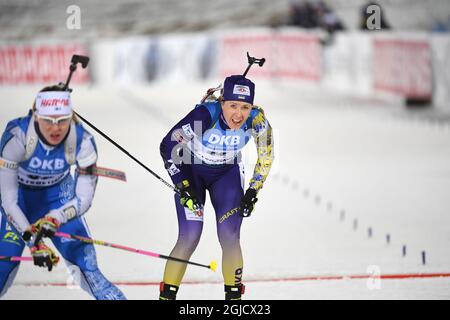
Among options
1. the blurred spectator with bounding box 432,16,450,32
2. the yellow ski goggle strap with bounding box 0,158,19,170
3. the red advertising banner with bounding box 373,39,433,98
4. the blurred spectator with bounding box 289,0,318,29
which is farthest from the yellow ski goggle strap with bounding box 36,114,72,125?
the blurred spectator with bounding box 289,0,318,29

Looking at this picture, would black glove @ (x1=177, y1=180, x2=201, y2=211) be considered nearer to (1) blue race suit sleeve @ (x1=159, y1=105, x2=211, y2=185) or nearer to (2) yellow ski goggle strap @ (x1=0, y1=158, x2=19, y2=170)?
(1) blue race suit sleeve @ (x1=159, y1=105, x2=211, y2=185)

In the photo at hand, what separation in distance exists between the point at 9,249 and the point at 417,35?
16825 mm

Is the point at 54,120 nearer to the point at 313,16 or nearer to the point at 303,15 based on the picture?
the point at 313,16

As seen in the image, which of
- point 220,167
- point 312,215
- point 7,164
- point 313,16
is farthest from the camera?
point 313,16

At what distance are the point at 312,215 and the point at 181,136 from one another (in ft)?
18.1

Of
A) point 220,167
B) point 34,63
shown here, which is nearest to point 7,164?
point 220,167

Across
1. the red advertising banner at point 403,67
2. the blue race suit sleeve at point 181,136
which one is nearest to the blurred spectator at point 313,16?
the red advertising banner at point 403,67

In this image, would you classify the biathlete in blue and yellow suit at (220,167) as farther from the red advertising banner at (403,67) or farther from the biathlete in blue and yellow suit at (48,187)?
the red advertising banner at (403,67)

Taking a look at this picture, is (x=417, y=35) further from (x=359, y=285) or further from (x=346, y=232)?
(x=359, y=285)

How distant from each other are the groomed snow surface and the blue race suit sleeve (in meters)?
1.53

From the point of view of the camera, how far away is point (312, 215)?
1195cm

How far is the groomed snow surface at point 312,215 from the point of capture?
27.7ft

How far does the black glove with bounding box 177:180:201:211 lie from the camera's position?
6699 mm

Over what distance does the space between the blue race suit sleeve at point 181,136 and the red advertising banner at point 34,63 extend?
2577 cm
